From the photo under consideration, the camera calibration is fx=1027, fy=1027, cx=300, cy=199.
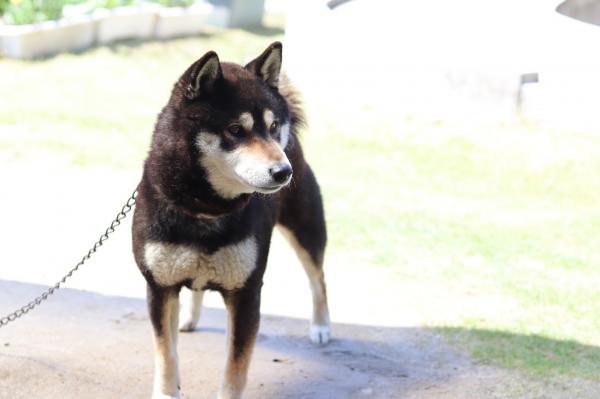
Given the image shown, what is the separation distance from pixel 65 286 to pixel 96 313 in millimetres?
590

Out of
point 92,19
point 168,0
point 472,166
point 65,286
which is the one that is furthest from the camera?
point 168,0

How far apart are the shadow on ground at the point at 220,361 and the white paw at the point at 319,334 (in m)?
0.05

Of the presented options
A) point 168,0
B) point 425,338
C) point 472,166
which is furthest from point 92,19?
point 425,338

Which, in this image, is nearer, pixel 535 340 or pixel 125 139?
pixel 535 340

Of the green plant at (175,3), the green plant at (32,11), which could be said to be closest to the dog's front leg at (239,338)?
the green plant at (32,11)

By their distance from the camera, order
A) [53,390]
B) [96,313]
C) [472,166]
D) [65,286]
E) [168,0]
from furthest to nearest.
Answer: [168,0] < [472,166] < [65,286] < [96,313] < [53,390]

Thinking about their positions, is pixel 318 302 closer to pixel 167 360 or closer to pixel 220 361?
pixel 220 361

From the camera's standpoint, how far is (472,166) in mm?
10594

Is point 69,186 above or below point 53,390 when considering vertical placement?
below

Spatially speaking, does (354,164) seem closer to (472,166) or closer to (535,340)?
(472,166)

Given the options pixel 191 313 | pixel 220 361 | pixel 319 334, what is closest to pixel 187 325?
pixel 191 313

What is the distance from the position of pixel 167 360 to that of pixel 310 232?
139cm

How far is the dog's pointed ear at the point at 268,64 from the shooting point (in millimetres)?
Result: 4359

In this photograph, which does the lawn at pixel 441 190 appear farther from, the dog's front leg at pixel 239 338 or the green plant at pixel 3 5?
the dog's front leg at pixel 239 338
